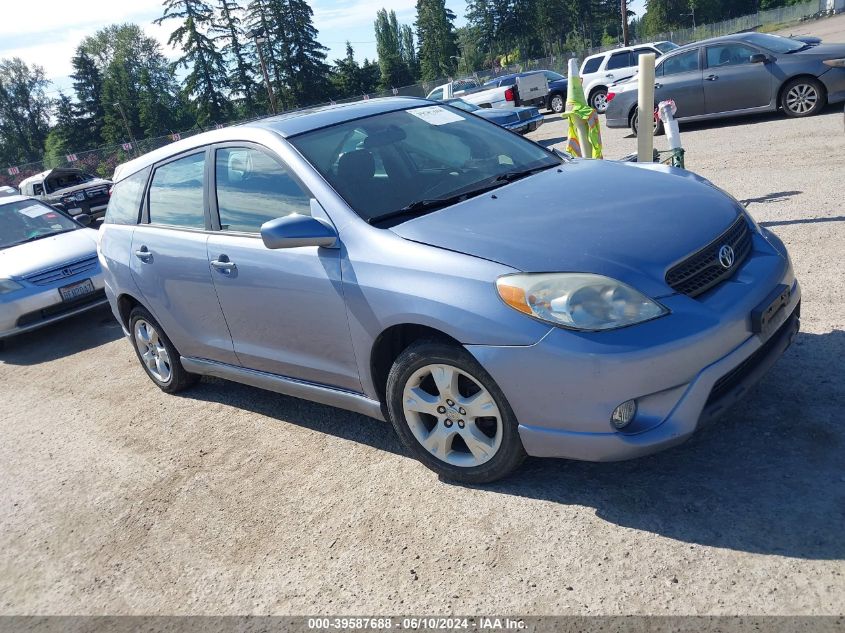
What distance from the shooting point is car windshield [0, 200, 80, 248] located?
891cm

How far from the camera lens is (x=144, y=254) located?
4.84 metres

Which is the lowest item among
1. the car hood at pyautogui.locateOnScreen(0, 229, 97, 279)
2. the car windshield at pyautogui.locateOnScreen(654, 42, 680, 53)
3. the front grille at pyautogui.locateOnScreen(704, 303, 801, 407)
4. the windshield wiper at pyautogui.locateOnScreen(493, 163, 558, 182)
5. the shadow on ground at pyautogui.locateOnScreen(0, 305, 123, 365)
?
the shadow on ground at pyautogui.locateOnScreen(0, 305, 123, 365)

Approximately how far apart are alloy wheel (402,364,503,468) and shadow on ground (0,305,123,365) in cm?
535

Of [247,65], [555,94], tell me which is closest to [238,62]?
[247,65]

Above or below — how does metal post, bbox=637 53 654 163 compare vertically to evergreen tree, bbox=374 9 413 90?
below

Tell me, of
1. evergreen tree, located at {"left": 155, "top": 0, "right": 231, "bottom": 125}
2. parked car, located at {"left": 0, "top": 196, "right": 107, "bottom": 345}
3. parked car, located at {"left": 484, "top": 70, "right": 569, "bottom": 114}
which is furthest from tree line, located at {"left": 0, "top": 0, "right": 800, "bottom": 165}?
parked car, located at {"left": 0, "top": 196, "right": 107, "bottom": 345}

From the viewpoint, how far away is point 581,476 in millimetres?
3324

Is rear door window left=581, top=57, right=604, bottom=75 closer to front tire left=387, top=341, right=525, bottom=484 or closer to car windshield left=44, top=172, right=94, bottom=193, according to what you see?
car windshield left=44, top=172, right=94, bottom=193

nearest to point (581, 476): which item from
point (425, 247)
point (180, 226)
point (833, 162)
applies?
point (425, 247)

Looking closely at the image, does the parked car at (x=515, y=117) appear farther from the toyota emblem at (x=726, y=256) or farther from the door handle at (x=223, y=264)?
the toyota emblem at (x=726, y=256)

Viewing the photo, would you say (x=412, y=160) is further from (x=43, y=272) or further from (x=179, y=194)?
(x=43, y=272)

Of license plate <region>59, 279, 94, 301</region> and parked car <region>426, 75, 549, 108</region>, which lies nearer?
license plate <region>59, 279, 94, 301</region>

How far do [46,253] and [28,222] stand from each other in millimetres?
1140

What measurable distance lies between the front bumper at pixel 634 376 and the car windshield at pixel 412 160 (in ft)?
3.50
